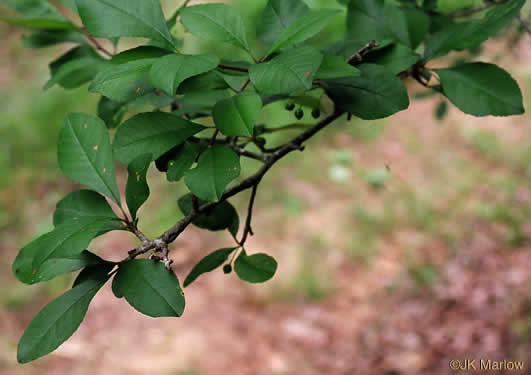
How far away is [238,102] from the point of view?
0.49m

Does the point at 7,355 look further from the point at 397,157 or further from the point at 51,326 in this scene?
the point at 397,157

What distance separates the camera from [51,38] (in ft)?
2.82

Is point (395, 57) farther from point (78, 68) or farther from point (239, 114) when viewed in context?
point (78, 68)

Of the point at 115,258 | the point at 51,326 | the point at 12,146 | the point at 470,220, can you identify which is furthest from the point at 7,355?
the point at 470,220

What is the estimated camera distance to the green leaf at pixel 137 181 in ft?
1.68

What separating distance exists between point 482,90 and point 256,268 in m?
0.37

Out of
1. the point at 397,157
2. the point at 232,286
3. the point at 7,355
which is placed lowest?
the point at 397,157

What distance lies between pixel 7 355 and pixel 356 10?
2.23m

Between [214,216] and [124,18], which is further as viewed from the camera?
[214,216]

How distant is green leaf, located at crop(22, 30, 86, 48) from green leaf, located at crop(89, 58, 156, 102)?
42 cm

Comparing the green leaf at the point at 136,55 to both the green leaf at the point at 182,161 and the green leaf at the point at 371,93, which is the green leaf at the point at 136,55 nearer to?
the green leaf at the point at 182,161

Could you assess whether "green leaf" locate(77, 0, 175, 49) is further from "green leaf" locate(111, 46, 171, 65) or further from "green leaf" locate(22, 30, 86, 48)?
"green leaf" locate(22, 30, 86, 48)

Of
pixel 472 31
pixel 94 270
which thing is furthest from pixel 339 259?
pixel 94 270

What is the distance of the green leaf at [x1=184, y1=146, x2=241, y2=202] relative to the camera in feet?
1.55
